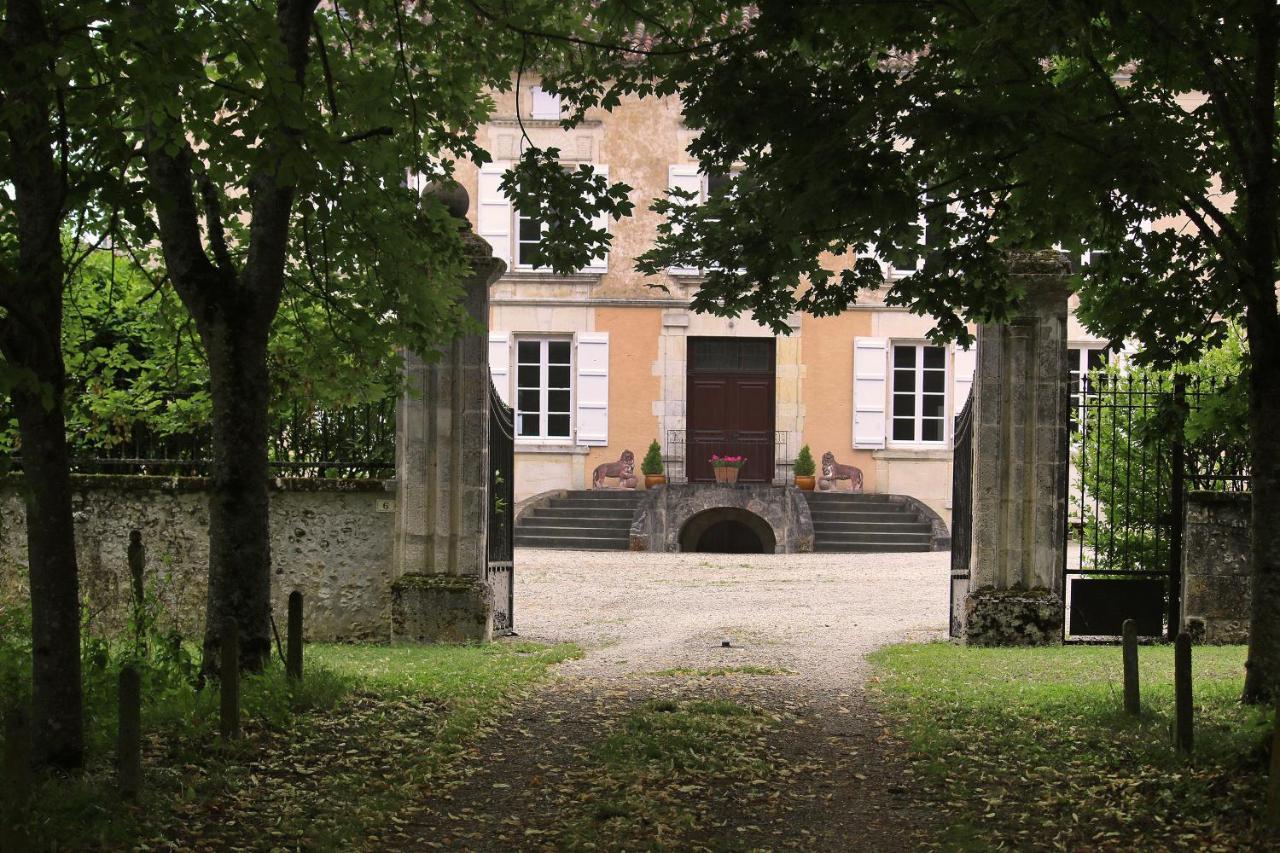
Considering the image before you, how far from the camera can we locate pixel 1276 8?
5.52 m

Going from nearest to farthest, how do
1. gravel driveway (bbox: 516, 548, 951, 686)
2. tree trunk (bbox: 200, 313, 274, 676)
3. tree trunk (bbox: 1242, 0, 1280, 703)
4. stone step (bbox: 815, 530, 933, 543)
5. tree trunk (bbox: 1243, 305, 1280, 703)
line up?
1. tree trunk (bbox: 1242, 0, 1280, 703)
2. tree trunk (bbox: 1243, 305, 1280, 703)
3. tree trunk (bbox: 200, 313, 274, 676)
4. gravel driveway (bbox: 516, 548, 951, 686)
5. stone step (bbox: 815, 530, 933, 543)

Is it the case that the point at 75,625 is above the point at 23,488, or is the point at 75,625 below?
below

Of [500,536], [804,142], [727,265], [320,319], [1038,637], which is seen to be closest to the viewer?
[804,142]

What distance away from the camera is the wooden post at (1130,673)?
20.0ft

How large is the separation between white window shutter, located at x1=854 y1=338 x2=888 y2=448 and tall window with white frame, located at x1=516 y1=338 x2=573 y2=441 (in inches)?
193

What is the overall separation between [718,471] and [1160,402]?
1387cm

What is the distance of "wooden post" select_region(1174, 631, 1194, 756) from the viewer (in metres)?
5.40

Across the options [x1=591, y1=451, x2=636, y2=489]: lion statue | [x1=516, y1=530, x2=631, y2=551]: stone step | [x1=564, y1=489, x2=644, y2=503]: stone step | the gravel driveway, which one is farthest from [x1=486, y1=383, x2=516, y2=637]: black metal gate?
[x1=591, y1=451, x2=636, y2=489]: lion statue

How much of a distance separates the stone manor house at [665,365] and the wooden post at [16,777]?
17.2 metres

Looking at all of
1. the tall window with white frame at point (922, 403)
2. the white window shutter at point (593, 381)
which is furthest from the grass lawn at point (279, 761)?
the tall window with white frame at point (922, 403)

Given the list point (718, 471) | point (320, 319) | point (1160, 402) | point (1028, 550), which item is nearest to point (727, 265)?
point (1160, 402)

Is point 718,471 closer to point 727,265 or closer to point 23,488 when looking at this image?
point 727,265

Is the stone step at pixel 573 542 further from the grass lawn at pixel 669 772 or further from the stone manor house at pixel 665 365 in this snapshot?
the grass lawn at pixel 669 772

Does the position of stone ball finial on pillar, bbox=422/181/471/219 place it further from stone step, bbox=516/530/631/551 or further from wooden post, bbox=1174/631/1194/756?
stone step, bbox=516/530/631/551
